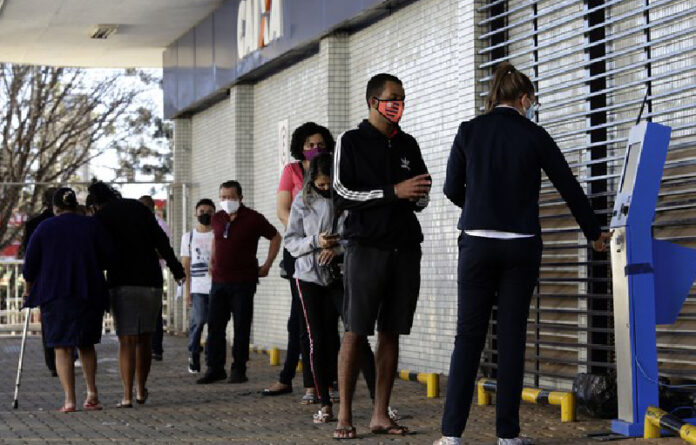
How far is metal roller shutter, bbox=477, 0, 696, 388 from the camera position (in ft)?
27.3

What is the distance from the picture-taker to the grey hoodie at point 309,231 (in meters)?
8.96

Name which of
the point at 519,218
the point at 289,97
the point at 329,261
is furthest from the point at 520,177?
the point at 289,97

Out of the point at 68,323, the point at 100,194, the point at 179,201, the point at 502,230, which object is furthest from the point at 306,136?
the point at 179,201

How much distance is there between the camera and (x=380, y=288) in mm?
7746

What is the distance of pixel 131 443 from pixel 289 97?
8901 mm

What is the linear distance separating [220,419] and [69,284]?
5.41ft

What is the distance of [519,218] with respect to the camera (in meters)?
6.86

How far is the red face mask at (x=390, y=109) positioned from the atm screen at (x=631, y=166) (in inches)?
51.4

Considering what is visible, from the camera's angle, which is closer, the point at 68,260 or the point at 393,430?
the point at 393,430

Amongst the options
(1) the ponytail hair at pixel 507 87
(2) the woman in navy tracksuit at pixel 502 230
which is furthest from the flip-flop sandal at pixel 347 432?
(1) the ponytail hair at pixel 507 87

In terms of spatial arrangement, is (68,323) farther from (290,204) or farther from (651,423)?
(651,423)

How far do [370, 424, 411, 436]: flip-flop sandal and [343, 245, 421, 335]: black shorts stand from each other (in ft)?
1.89

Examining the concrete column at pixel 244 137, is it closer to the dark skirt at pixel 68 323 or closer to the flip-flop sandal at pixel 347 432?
the dark skirt at pixel 68 323

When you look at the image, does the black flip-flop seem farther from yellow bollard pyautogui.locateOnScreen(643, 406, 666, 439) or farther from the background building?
yellow bollard pyautogui.locateOnScreen(643, 406, 666, 439)
